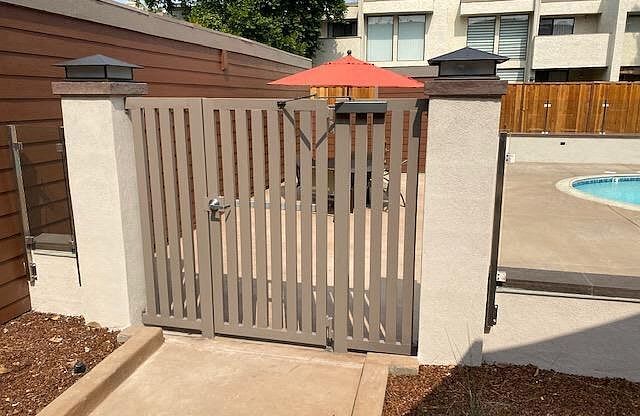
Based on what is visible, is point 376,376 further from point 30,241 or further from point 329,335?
point 30,241

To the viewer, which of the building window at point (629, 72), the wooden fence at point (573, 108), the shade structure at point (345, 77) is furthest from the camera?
the building window at point (629, 72)

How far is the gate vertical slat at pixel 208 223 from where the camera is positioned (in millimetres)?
3576

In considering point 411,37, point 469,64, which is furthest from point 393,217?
point 411,37

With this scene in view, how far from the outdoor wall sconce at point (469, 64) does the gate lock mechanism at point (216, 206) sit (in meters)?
1.79

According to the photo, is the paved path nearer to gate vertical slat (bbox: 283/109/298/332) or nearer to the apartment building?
gate vertical slat (bbox: 283/109/298/332)

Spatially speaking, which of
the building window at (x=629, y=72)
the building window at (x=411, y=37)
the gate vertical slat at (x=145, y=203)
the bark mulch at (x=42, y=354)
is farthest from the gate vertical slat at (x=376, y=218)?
the building window at (x=629, y=72)

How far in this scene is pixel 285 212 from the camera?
3.68 m

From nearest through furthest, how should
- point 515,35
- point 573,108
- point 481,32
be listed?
point 573,108 → point 515,35 → point 481,32

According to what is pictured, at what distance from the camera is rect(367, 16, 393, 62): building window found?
22.5m

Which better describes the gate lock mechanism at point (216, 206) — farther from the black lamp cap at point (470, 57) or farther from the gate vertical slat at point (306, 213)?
the black lamp cap at point (470, 57)

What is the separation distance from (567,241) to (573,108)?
1179cm

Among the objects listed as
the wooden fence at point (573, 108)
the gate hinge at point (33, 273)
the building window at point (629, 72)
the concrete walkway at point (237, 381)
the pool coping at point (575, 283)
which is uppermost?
the building window at point (629, 72)

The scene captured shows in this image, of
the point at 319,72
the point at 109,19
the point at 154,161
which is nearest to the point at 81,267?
the point at 154,161

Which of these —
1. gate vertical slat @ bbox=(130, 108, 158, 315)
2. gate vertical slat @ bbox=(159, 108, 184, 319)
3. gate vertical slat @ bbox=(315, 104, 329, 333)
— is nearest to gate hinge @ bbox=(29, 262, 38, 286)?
gate vertical slat @ bbox=(130, 108, 158, 315)
